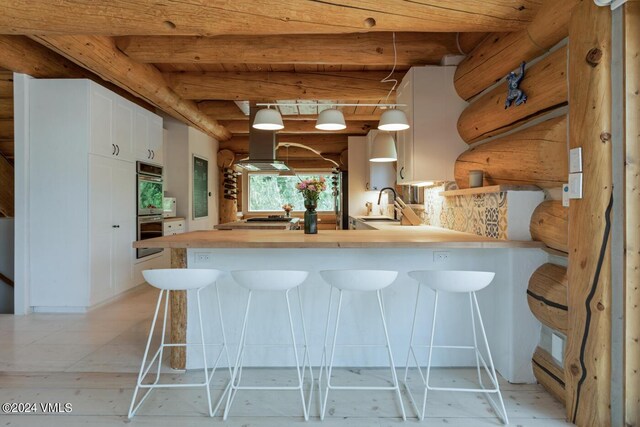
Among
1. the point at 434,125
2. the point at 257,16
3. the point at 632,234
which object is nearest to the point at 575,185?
the point at 632,234

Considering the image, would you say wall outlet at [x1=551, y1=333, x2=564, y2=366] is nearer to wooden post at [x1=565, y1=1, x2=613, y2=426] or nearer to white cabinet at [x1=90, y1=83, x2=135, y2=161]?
wooden post at [x1=565, y1=1, x2=613, y2=426]

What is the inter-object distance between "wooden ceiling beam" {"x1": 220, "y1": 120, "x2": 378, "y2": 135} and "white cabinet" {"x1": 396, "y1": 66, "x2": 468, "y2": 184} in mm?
3413

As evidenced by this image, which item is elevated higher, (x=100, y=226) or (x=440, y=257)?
(x=100, y=226)

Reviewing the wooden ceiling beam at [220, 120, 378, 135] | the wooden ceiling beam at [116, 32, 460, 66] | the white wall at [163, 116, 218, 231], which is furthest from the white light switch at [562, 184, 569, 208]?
the white wall at [163, 116, 218, 231]

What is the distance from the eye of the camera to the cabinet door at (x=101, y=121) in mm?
3918

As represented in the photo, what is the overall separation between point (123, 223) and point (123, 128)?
1136 millimetres

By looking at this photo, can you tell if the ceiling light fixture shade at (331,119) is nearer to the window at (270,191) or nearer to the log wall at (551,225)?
the log wall at (551,225)

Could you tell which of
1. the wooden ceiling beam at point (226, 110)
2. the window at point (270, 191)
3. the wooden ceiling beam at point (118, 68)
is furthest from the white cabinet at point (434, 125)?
the window at point (270, 191)

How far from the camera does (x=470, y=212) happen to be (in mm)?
3111

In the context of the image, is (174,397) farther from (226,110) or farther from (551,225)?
(226,110)

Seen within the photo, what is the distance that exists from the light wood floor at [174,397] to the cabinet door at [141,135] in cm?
257

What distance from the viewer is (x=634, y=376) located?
183 cm

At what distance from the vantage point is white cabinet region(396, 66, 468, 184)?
3439 mm

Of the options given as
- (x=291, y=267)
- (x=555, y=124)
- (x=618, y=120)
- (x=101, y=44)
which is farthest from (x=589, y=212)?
(x=101, y=44)
